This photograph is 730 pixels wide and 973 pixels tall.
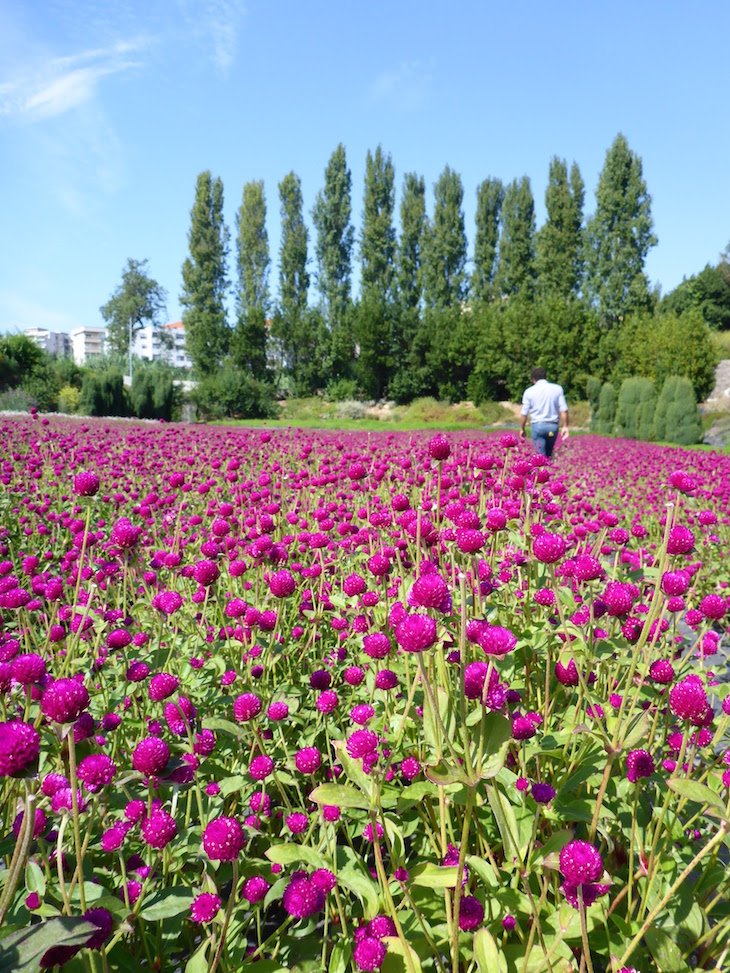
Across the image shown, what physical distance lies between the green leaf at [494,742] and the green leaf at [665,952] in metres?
0.43

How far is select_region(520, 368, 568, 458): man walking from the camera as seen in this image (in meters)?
7.55

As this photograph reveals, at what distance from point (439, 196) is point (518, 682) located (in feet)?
142

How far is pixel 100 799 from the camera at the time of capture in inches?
58.2

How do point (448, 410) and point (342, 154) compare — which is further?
point (342, 154)

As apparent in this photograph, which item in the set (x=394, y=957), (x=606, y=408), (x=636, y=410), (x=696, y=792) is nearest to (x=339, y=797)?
(x=394, y=957)

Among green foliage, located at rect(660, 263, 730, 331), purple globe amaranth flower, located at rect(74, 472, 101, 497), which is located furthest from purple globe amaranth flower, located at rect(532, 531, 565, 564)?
green foliage, located at rect(660, 263, 730, 331)

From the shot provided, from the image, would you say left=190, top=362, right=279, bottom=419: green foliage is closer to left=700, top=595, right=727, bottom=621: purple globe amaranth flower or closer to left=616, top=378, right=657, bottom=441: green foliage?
left=616, top=378, right=657, bottom=441: green foliage

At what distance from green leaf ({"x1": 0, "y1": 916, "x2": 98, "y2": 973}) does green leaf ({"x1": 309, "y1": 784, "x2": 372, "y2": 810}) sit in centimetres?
42

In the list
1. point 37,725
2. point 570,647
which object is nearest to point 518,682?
point 570,647

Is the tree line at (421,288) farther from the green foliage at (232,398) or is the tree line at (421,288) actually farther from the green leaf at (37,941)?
the green leaf at (37,941)

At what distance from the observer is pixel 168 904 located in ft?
3.81

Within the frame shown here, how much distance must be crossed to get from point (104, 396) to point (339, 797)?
29.7m

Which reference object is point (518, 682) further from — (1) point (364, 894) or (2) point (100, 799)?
(2) point (100, 799)

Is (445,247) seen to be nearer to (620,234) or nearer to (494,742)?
(620,234)
